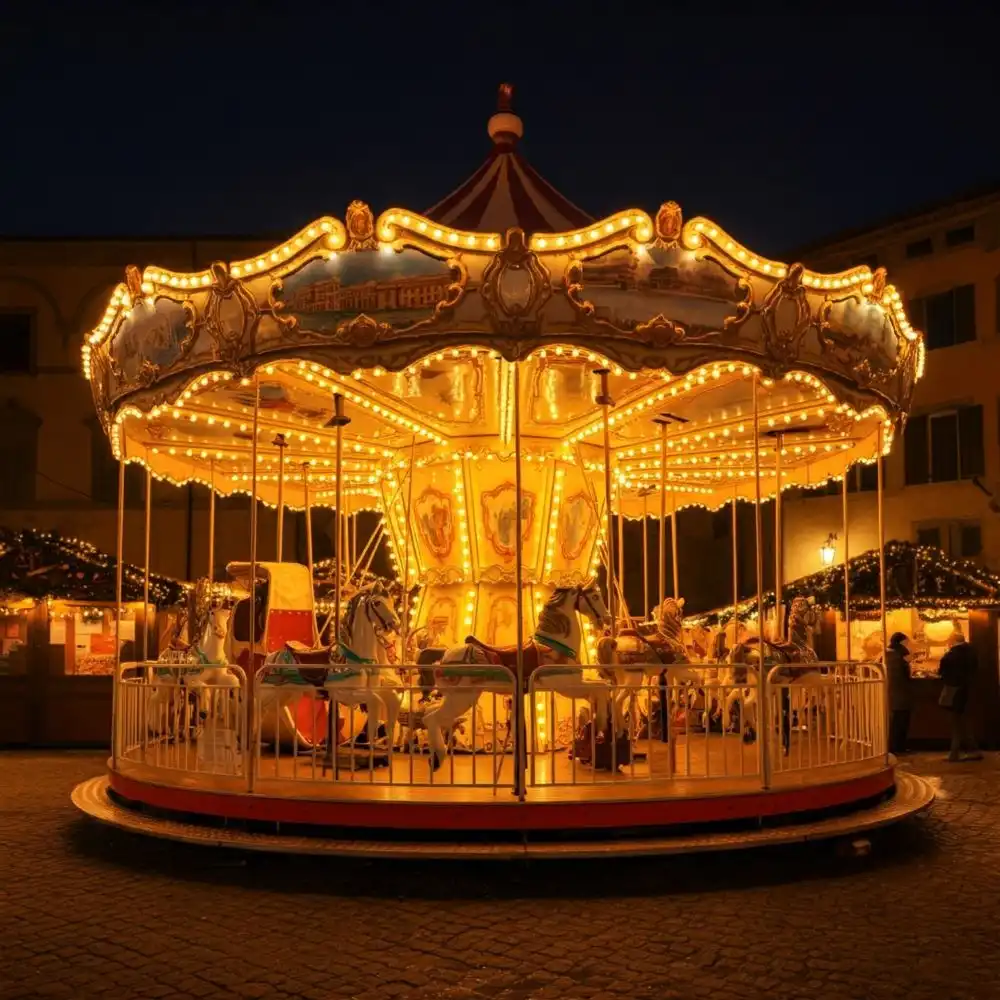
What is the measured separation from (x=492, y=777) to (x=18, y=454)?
61.3 feet

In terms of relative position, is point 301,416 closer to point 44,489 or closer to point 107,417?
point 107,417

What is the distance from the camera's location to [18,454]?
80.2 feet

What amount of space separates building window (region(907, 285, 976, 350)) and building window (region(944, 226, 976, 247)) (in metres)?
0.83

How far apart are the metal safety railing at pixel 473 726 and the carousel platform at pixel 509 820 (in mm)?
141

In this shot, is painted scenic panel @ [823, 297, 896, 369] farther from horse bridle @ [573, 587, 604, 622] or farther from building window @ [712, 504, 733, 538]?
building window @ [712, 504, 733, 538]

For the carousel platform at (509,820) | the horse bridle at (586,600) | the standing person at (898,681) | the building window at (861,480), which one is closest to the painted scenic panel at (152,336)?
the carousel platform at (509,820)

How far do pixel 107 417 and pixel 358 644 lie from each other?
353 centimetres

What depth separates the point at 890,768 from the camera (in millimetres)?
9562

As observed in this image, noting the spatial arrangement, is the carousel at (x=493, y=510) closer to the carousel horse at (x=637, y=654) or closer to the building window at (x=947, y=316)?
the carousel horse at (x=637, y=654)

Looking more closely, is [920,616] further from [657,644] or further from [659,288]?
[659,288]

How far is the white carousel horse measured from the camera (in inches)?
333

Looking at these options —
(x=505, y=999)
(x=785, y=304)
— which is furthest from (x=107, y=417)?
(x=505, y=999)

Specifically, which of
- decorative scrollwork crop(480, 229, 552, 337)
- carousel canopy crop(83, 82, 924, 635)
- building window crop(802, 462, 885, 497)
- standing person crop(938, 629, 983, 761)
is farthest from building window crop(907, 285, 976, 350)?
decorative scrollwork crop(480, 229, 552, 337)

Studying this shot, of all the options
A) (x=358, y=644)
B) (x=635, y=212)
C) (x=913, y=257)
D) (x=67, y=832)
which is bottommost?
(x=67, y=832)
